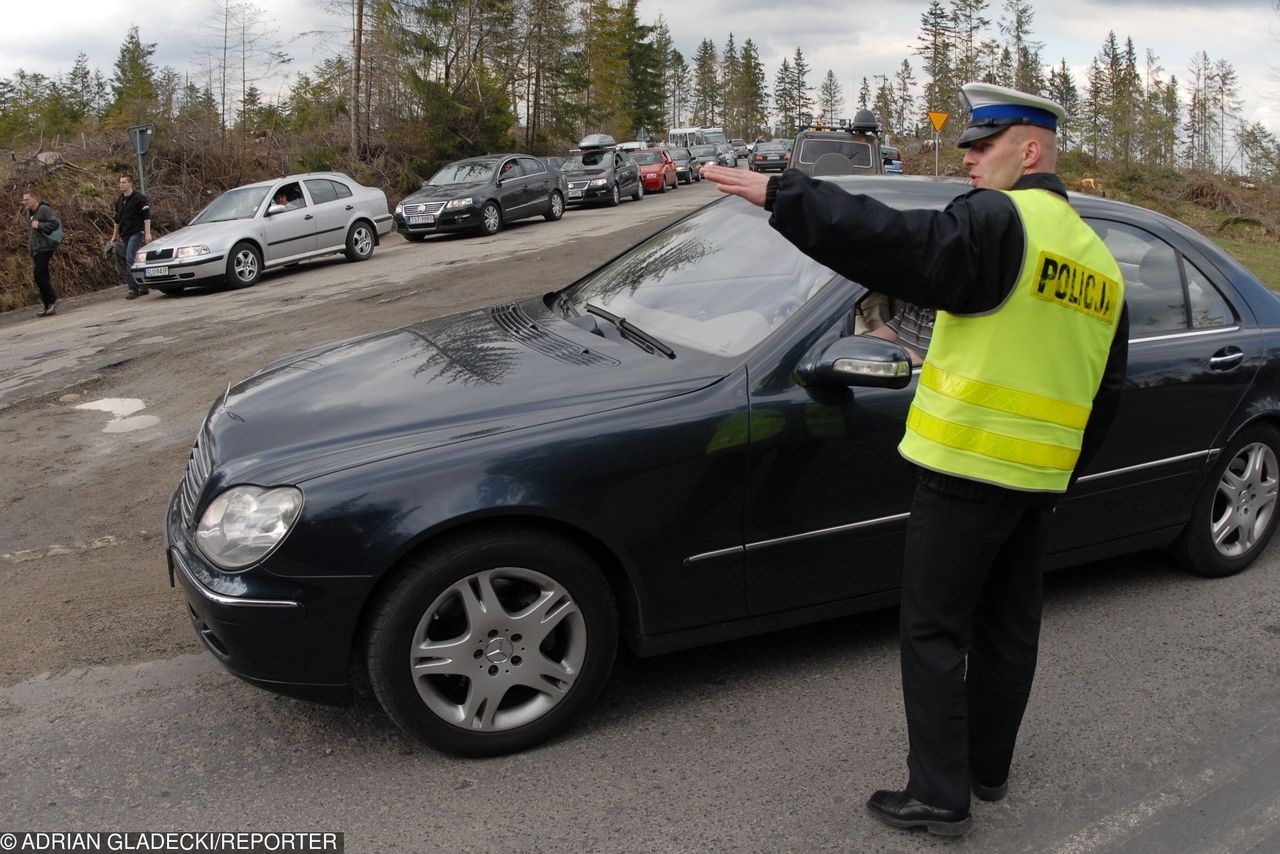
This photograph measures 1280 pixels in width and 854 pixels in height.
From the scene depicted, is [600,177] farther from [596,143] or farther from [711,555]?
[711,555]

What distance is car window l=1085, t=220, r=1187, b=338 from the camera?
163 inches

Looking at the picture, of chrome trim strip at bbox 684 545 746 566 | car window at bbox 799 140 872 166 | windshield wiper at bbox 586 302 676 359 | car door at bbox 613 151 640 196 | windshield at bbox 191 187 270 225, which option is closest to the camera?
chrome trim strip at bbox 684 545 746 566

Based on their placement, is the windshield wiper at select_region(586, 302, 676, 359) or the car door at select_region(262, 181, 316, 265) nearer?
the windshield wiper at select_region(586, 302, 676, 359)

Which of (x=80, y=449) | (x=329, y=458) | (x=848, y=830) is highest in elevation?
(x=329, y=458)

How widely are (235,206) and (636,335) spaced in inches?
576

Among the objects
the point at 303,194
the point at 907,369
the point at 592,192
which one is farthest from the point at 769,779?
the point at 592,192

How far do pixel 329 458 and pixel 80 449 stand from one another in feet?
16.7

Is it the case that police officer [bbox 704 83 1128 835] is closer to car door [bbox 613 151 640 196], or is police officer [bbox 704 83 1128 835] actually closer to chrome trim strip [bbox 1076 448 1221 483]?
chrome trim strip [bbox 1076 448 1221 483]

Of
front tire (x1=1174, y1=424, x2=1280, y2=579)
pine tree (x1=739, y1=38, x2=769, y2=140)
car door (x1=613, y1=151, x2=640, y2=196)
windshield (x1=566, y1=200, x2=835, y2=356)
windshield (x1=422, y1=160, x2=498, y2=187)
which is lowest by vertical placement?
front tire (x1=1174, y1=424, x2=1280, y2=579)

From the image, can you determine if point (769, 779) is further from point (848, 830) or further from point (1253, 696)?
point (1253, 696)

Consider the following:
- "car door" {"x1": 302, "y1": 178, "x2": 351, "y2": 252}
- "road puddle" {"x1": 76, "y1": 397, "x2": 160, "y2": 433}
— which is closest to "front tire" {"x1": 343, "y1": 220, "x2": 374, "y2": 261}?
"car door" {"x1": 302, "y1": 178, "x2": 351, "y2": 252}

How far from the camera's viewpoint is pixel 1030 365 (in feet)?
8.25

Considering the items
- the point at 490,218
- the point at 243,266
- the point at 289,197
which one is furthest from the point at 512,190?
the point at 243,266

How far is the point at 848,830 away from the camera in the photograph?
2.89m
